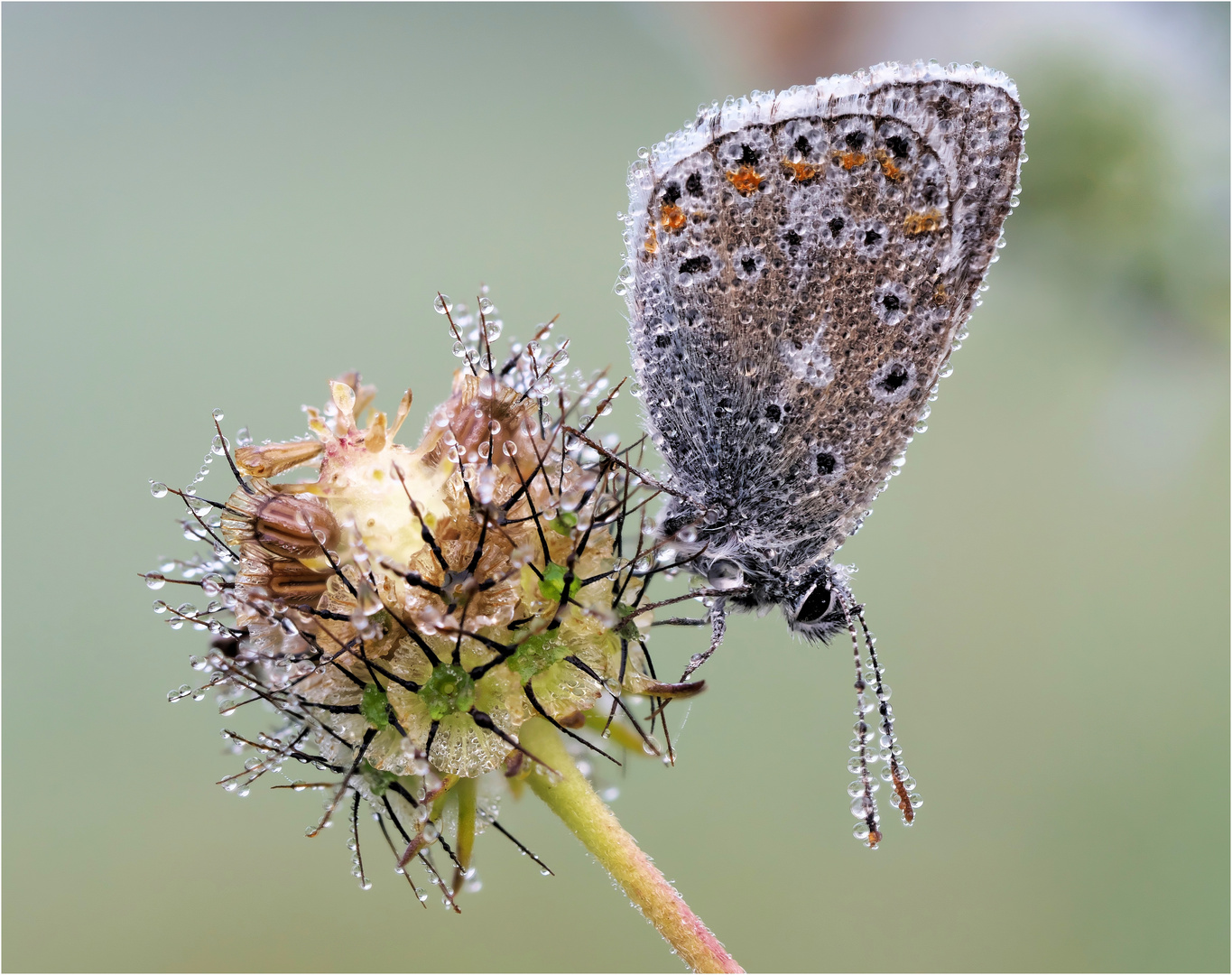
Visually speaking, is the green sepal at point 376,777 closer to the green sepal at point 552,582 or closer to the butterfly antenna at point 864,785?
the green sepal at point 552,582

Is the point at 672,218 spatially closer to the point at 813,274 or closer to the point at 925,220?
the point at 813,274

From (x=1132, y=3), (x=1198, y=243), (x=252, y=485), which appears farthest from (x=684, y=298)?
(x=1132, y=3)

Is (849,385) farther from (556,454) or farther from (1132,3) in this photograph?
(1132,3)

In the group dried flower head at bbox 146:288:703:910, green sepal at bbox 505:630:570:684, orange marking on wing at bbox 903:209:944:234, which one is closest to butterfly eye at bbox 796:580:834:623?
dried flower head at bbox 146:288:703:910

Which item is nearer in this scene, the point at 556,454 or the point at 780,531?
the point at 556,454

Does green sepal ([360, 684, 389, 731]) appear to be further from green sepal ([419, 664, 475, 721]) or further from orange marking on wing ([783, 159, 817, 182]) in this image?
orange marking on wing ([783, 159, 817, 182])

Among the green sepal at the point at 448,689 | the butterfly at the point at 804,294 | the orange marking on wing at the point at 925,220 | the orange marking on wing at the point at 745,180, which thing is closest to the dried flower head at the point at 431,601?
the green sepal at the point at 448,689

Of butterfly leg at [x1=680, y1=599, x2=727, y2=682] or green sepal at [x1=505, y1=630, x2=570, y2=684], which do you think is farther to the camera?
butterfly leg at [x1=680, y1=599, x2=727, y2=682]
